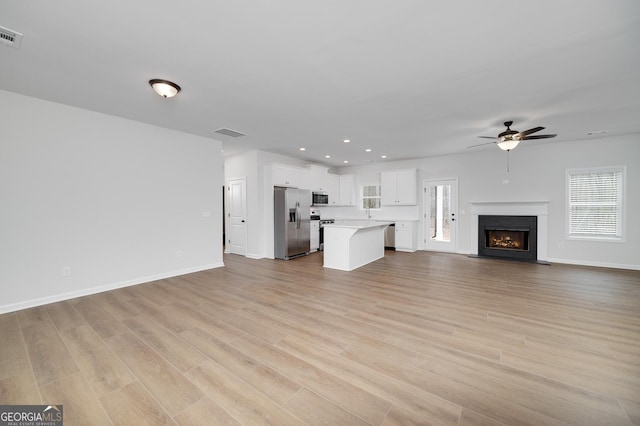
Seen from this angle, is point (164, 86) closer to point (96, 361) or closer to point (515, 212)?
point (96, 361)

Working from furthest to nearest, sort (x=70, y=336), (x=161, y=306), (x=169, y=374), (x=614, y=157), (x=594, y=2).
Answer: (x=614, y=157) → (x=161, y=306) → (x=70, y=336) → (x=169, y=374) → (x=594, y=2)

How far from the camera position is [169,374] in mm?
1933

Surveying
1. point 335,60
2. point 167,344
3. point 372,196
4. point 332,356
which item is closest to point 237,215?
point 372,196

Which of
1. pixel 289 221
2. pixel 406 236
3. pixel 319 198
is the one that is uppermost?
pixel 319 198

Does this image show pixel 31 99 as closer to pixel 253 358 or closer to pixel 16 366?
pixel 16 366

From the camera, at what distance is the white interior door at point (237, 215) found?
21.6ft

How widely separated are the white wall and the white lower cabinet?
18.0 ft

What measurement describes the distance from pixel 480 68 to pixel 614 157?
208 inches

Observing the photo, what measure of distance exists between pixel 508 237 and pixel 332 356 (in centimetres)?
635


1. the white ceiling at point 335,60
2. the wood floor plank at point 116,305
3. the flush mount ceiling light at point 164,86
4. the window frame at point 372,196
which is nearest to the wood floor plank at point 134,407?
the wood floor plank at point 116,305

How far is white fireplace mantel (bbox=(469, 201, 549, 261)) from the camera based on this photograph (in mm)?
5859

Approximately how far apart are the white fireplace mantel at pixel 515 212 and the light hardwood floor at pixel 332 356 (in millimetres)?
2086

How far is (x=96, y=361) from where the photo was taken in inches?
82.7

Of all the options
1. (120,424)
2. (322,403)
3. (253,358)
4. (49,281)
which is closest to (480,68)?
(322,403)
